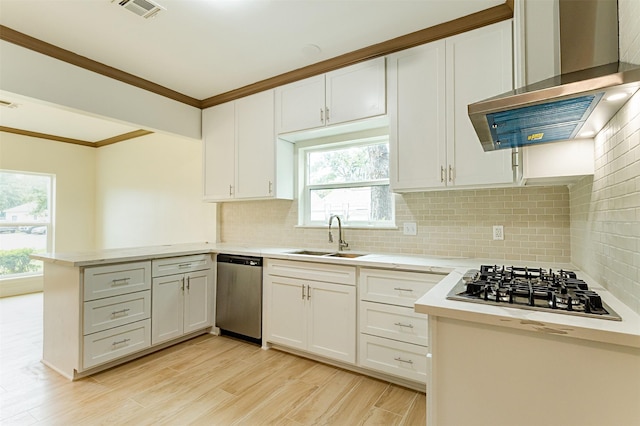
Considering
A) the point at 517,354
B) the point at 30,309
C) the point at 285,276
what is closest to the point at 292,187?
the point at 285,276

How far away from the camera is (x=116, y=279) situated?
2615 millimetres

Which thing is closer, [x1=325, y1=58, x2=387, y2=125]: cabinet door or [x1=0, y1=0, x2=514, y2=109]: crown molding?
[x1=0, y1=0, x2=514, y2=109]: crown molding

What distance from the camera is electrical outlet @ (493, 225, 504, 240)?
2.43 metres

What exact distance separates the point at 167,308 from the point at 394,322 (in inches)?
80.3

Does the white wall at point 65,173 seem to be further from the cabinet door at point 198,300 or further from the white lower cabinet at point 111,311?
the cabinet door at point 198,300

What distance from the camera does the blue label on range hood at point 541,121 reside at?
1.17 meters

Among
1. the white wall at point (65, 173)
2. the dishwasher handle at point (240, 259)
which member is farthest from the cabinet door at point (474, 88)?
the white wall at point (65, 173)

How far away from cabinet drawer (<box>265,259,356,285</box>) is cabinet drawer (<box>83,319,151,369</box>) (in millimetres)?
1164

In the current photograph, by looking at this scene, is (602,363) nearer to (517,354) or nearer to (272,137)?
(517,354)

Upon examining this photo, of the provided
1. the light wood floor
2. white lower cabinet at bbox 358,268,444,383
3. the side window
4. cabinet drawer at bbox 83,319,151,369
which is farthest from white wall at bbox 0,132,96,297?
white lower cabinet at bbox 358,268,444,383

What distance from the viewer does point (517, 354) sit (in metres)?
1.15

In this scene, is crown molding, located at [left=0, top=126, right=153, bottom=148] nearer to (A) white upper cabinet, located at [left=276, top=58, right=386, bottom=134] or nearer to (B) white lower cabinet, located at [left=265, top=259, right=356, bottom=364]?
(A) white upper cabinet, located at [left=276, top=58, right=386, bottom=134]

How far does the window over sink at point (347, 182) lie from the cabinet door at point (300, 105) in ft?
1.12

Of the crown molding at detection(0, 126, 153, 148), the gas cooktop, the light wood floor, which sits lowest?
the light wood floor
